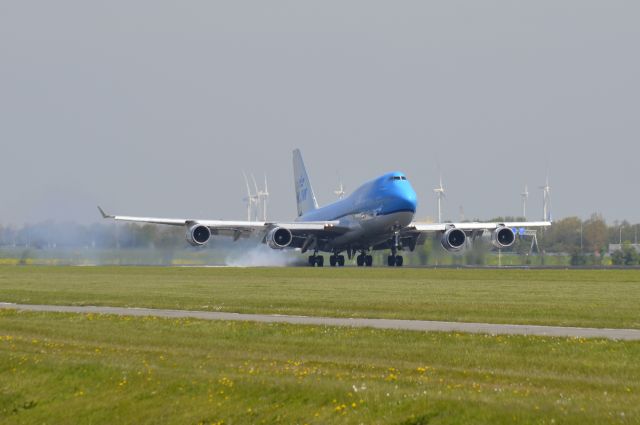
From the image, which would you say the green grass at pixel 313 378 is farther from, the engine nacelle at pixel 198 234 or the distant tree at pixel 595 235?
the distant tree at pixel 595 235

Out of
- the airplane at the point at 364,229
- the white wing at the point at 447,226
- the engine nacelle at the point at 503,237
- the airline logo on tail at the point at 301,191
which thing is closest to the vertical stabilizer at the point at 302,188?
the airline logo on tail at the point at 301,191

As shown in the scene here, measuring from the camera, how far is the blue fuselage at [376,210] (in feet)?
241

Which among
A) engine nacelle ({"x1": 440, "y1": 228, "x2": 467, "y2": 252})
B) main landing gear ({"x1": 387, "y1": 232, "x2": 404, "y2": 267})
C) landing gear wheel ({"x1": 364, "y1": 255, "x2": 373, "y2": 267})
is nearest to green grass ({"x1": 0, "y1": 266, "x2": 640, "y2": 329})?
main landing gear ({"x1": 387, "y1": 232, "x2": 404, "y2": 267})

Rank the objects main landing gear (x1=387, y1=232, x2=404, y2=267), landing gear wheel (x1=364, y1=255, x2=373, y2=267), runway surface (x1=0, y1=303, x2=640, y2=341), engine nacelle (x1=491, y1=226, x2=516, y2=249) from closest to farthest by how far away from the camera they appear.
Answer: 1. runway surface (x1=0, y1=303, x2=640, y2=341)
2. main landing gear (x1=387, y1=232, x2=404, y2=267)
3. engine nacelle (x1=491, y1=226, x2=516, y2=249)
4. landing gear wheel (x1=364, y1=255, x2=373, y2=267)

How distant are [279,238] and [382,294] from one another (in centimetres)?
3833

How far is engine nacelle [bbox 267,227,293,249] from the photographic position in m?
79.6

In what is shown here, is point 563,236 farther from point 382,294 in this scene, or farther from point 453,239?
point 382,294

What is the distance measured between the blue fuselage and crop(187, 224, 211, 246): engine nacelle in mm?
10198

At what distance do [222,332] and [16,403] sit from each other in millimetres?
7254

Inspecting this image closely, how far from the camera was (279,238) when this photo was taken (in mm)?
80312

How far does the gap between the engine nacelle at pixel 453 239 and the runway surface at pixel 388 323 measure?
46.3 meters

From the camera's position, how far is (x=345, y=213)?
80.1m

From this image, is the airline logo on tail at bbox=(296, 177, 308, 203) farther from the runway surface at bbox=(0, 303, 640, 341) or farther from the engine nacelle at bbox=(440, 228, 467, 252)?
the runway surface at bbox=(0, 303, 640, 341)

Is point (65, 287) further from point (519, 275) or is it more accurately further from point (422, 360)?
point (422, 360)
